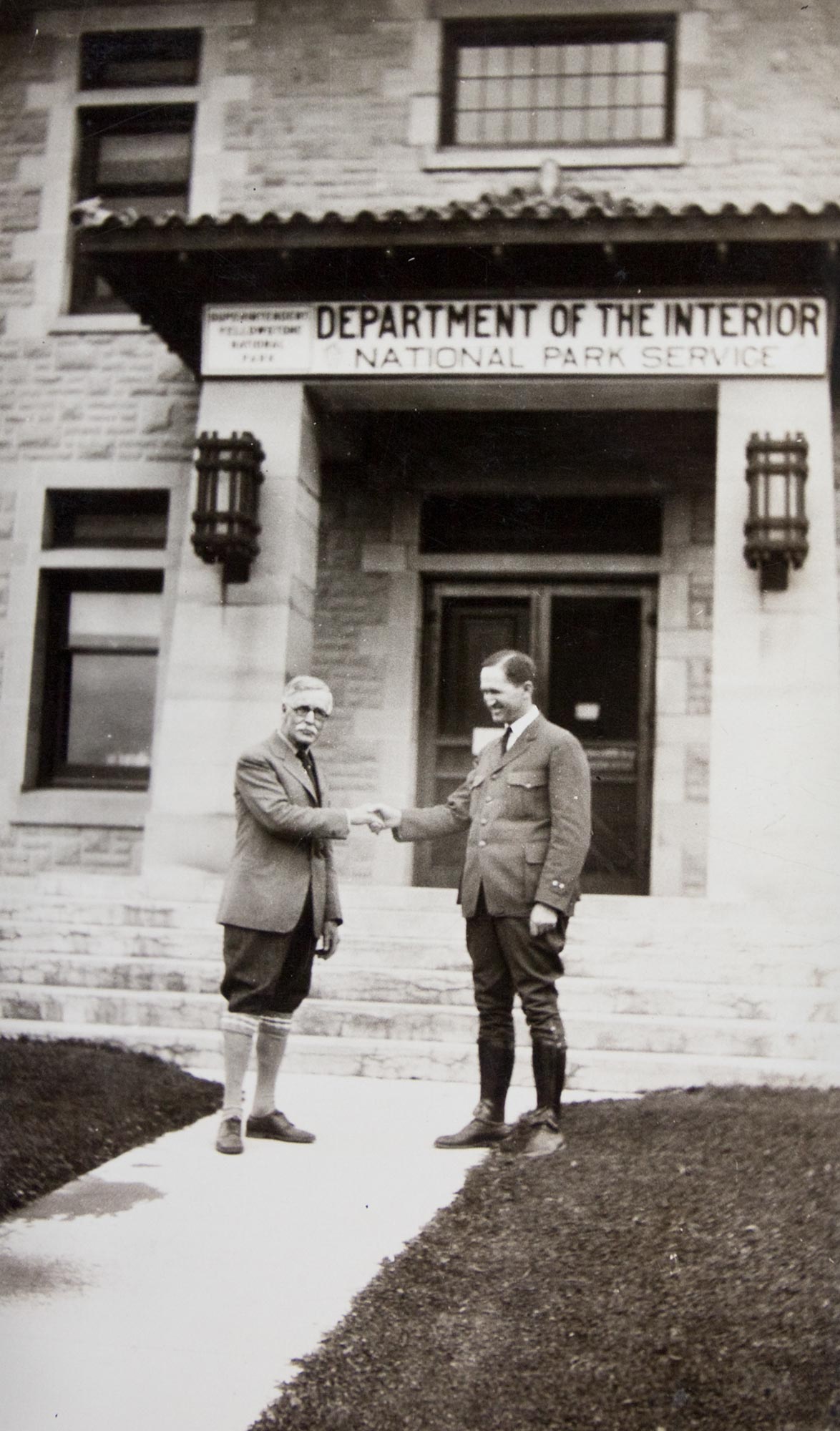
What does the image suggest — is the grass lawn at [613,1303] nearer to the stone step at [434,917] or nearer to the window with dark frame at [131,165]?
the stone step at [434,917]

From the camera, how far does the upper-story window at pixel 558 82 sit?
33.5 ft

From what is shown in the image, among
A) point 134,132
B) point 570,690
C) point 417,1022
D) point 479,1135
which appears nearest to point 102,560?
point 134,132

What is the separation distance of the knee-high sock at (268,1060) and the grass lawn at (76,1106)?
380mm

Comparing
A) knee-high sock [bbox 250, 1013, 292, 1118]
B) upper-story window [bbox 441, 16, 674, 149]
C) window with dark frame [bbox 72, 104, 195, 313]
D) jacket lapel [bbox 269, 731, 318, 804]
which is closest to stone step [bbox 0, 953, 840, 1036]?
knee-high sock [bbox 250, 1013, 292, 1118]

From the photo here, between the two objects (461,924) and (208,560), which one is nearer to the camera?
(461,924)

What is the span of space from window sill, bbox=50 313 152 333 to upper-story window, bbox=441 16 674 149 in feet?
8.97

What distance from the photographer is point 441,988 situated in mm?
6227

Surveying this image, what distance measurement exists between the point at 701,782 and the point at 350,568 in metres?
3.01

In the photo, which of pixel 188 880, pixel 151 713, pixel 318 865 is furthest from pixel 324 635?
pixel 318 865

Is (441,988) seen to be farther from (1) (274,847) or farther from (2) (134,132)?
(2) (134,132)

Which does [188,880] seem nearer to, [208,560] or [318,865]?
[208,560]

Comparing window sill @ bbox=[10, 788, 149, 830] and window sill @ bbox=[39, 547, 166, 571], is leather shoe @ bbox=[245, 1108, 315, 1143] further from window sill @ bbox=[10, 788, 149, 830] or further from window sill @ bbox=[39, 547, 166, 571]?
window sill @ bbox=[39, 547, 166, 571]

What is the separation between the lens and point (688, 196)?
9.95 m

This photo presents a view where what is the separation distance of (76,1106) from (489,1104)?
1474 mm
